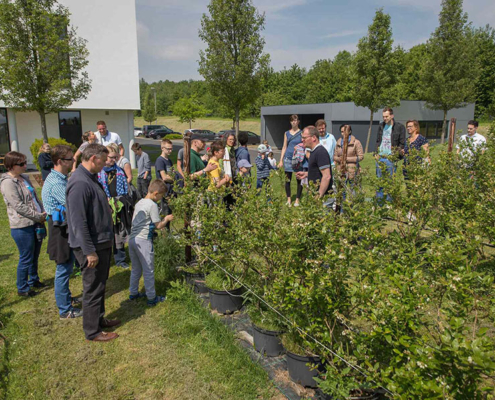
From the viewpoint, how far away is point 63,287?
441 cm

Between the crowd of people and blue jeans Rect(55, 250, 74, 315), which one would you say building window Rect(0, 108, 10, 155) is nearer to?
the crowd of people

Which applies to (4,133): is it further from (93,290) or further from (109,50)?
(93,290)

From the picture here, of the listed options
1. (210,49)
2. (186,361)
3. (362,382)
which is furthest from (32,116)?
(362,382)

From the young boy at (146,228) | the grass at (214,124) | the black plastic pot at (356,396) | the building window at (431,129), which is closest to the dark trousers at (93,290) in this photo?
the young boy at (146,228)

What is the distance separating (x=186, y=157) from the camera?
5840 millimetres

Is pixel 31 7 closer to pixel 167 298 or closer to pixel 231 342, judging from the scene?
pixel 167 298

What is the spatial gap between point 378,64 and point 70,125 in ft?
62.0

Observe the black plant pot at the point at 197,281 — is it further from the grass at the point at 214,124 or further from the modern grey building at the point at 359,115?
the grass at the point at 214,124

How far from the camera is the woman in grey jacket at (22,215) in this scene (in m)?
4.71

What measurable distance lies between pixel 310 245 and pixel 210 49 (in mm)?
19928

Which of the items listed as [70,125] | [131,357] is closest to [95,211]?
[131,357]

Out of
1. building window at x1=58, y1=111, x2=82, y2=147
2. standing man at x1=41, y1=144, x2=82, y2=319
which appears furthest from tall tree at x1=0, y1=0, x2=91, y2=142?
standing man at x1=41, y1=144, x2=82, y2=319

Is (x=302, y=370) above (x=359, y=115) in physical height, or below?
below

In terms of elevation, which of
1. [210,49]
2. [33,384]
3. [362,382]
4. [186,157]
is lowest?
[33,384]
